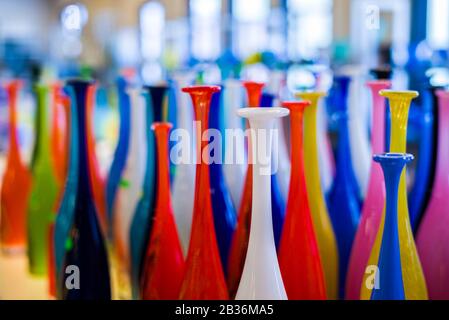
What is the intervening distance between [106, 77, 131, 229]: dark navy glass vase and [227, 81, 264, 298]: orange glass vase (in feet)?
0.89

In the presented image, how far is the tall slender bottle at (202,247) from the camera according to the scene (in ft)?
1.50

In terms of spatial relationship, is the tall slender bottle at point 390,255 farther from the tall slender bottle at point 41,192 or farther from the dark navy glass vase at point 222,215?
the tall slender bottle at point 41,192

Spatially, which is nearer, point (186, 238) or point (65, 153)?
point (186, 238)

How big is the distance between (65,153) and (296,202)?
0.46 meters

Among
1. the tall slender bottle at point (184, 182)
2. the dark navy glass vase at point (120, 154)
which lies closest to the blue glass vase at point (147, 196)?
the tall slender bottle at point (184, 182)

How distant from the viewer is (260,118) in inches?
15.7

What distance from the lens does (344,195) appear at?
0.64 m

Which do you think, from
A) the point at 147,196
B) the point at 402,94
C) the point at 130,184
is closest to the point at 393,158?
the point at 402,94

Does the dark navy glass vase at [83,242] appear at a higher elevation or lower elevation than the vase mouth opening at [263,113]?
lower

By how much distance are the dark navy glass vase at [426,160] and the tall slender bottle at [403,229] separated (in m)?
0.07

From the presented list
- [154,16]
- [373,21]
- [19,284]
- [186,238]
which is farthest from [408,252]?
[154,16]

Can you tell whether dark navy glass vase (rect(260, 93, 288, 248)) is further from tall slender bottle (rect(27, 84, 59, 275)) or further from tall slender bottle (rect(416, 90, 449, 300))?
tall slender bottle (rect(27, 84, 59, 275))

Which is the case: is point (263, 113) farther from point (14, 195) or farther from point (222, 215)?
point (14, 195)
